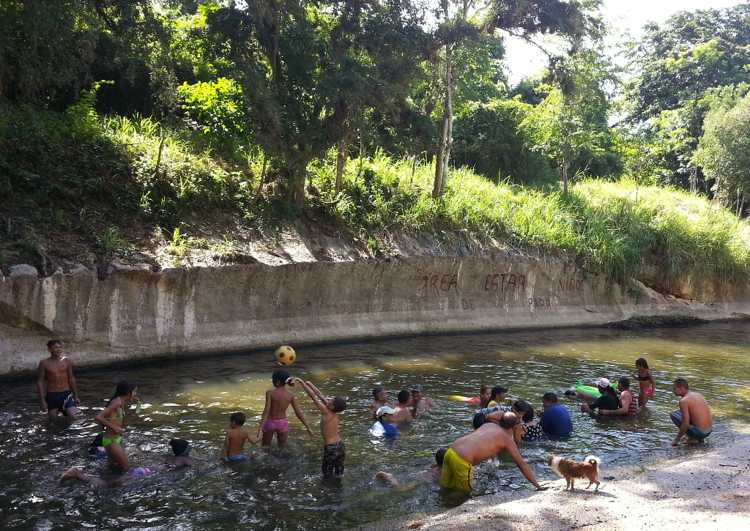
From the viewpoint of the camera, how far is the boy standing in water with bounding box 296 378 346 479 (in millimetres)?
9102

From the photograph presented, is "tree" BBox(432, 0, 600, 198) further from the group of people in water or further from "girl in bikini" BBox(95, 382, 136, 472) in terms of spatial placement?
"girl in bikini" BBox(95, 382, 136, 472)

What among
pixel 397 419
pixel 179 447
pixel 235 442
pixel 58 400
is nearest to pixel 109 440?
pixel 179 447

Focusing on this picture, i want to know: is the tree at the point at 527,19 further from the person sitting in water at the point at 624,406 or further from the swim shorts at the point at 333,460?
the swim shorts at the point at 333,460

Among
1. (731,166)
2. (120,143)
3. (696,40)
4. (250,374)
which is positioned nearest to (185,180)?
(120,143)

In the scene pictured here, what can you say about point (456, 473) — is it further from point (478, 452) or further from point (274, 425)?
point (274, 425)

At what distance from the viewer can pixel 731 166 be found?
32.1 meters

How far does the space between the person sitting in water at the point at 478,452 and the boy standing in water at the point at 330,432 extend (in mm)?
1481

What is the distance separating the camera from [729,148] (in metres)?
31.8

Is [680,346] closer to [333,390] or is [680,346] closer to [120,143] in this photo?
[333,390]

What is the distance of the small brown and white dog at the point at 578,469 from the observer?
8.45m

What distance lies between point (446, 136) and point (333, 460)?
16073 mm

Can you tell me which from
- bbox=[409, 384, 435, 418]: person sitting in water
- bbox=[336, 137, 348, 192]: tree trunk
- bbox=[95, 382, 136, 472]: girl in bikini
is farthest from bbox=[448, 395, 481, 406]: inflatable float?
bbox=[336, 137, 348, 192]: tree trunk

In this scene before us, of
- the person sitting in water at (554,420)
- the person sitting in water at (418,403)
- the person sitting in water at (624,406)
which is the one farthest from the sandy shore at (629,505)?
the person sitting in water at (418,403)

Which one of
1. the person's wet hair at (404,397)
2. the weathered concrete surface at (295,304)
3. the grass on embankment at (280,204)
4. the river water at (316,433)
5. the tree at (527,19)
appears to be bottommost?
the river water at (316,433)
